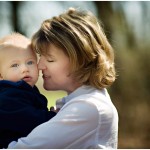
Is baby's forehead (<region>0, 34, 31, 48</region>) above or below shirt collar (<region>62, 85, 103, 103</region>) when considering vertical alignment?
above

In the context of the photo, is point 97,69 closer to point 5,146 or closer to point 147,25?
point 5,146

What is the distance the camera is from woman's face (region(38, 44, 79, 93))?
2779mm

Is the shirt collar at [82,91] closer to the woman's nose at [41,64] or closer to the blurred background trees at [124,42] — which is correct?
the woman's nose at [41,64]

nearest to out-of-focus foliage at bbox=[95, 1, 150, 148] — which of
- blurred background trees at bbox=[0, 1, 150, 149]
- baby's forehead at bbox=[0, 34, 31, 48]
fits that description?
blurred background trees at bbox=[0, 1, 150, 149]

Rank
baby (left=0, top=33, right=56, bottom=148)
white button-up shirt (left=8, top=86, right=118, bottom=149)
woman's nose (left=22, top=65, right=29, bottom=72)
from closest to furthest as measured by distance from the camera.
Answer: white button-up shirt (left=8, top=86, right=118, bottom=149) < baby (left=0, top=33, right=56, bottom=148) < woman's nose (left=22, top=65, right=29, bottom=72)

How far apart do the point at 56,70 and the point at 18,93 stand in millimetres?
243

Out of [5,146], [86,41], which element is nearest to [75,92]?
[86,41]

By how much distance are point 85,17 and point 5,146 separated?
854 millimetres

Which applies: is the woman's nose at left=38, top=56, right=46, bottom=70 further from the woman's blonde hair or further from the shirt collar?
the shirt collar

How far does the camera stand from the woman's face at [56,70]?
9.12 ft

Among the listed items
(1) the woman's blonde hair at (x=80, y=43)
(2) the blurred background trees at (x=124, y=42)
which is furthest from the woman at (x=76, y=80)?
(2) the blurred background trees at (x=124, y=42)

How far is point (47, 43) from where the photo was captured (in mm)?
2783

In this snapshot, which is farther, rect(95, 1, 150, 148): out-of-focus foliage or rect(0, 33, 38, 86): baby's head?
rect(95, 1, 150, 148): out-of-focus foliage

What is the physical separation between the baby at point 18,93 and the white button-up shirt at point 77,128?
0.14 meters
